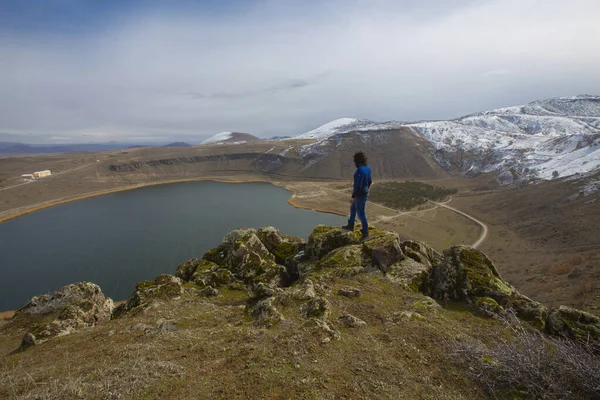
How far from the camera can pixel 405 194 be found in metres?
72.8

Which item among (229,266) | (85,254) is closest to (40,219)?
(85,254)

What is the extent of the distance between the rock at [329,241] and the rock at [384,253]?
1.54 meters

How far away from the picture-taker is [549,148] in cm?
8481

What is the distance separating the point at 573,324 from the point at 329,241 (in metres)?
7.92

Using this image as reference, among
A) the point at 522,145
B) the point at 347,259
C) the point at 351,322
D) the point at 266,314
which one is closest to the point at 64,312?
the point at 266,314

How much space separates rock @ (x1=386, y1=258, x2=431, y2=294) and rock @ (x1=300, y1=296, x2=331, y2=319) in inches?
123

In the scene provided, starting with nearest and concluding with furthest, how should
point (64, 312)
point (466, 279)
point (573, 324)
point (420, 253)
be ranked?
point (573, 324)
point (466, 279)
point (64, 312)
point (420, 253)

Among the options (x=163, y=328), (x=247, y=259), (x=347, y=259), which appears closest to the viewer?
(x=163, y=328)

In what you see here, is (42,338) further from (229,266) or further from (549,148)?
(549,148)

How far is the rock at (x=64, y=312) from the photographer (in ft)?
29.8

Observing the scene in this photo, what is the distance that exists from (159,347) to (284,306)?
309 cm

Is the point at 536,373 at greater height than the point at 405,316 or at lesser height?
greater

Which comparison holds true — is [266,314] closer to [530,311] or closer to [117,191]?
[530,311]

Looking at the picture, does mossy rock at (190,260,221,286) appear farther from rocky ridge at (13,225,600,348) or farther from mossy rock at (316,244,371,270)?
mossy rock at (316,244,371,270)
